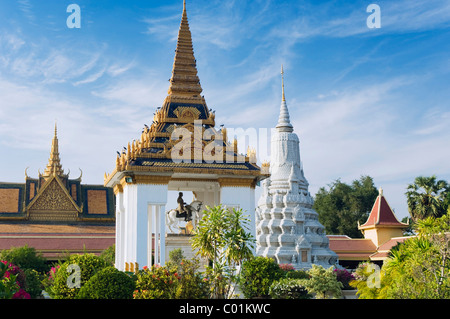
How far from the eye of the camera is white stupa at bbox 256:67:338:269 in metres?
39.8

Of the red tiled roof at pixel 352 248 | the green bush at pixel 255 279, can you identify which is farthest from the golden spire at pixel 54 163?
the green bush at pixel 255 279

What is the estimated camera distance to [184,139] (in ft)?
79.8

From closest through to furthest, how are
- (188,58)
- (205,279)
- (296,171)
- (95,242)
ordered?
(205,279)
(188,58)
(95,242)
(296,171)

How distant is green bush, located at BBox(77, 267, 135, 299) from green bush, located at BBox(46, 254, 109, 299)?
0.96 m

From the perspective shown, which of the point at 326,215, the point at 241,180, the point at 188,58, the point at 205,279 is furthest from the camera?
the point at 326,215

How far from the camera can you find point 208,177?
24328 mm

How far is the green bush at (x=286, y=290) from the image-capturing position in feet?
65.1

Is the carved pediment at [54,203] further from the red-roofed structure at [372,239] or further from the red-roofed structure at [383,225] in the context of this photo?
the red-roofed structure at [383,225]

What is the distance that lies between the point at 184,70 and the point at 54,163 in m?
25.7

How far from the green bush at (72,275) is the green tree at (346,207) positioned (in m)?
41.7
